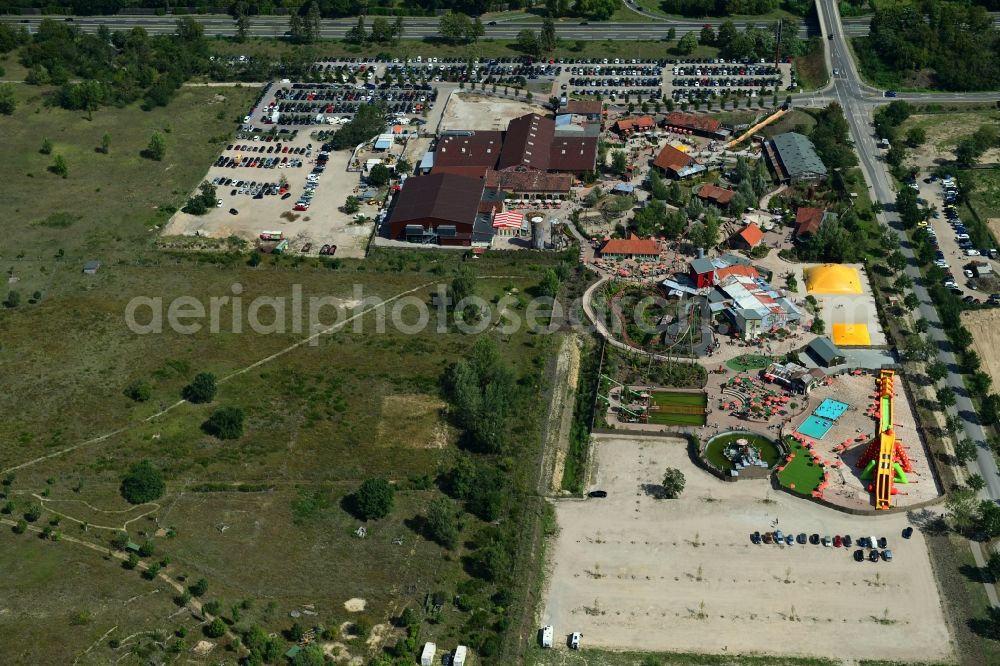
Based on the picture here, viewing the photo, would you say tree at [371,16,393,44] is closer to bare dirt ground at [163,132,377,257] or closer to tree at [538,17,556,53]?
tree at [538,17,556,53]

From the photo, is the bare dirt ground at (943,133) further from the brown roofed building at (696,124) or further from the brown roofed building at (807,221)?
the brown roofed building at (696,124)

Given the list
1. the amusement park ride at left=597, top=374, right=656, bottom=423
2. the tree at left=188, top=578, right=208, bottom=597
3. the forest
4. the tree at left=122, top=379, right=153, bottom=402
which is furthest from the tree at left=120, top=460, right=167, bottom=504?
the forest

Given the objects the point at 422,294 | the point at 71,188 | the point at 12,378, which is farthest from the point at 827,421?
the point at 71,188

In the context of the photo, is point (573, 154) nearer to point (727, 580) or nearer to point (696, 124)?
point (696, 124)

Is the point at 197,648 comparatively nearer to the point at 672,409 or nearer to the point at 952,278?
the point at 672,409

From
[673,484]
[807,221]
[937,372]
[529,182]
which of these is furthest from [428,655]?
[807,221]

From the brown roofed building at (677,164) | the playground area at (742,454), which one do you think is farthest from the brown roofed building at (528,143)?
the playground area at (742,454)
